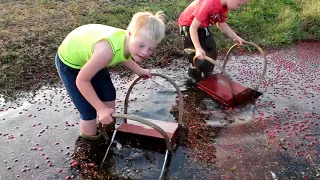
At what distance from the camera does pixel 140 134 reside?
143 inches

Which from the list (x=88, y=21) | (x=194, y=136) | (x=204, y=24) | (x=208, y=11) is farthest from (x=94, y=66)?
(x=88, y=21)

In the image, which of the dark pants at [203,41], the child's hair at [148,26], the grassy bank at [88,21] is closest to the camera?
the child's hair at [148,26]

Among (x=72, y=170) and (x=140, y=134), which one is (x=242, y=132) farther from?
(x=72, y=170)

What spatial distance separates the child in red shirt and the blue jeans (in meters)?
1.19

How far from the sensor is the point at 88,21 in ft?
21.7

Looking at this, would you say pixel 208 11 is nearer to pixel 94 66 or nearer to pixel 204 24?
pixel 204 24

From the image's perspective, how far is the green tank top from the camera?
120 inches

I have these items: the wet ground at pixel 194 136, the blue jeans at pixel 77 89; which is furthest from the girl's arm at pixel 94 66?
the wet ground at pixel 194 136

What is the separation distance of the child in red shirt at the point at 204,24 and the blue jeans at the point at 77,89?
119 cm

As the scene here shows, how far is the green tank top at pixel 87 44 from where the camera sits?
3.05m

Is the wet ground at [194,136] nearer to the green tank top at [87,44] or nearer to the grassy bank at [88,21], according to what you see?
the grassy bank at [88,21]

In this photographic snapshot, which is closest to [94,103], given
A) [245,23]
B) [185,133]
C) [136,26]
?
[136,26]

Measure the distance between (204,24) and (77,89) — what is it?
6.73 feet

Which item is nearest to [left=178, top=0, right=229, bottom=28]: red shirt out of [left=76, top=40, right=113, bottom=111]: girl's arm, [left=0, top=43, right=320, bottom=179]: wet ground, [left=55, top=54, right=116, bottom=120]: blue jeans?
[left=0, top=43, right=320, bottom=179]: wet ground
